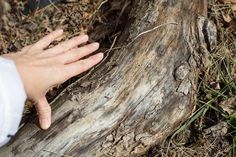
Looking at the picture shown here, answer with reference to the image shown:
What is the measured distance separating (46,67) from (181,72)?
2.33 ft

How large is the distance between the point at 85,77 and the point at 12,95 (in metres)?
0.45

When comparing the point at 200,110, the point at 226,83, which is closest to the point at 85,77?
the point at 200,110

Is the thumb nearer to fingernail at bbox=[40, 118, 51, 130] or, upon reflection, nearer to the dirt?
fingernail at bbox=[40, 118, 51, 130]

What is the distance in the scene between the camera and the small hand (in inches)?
91.5

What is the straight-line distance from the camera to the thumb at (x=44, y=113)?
2328 millimetres

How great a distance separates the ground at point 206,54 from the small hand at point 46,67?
0.20 metres

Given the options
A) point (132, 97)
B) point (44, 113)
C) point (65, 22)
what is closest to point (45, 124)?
point (44, 113)

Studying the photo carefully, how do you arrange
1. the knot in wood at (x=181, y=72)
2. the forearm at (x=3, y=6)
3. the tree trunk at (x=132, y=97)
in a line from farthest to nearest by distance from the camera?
the forearm at (x=3, y=6) < the knot in wood at (x=181, y=72) < the tree trunk at (x=132, y=97)

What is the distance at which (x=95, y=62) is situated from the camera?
247 centimetres

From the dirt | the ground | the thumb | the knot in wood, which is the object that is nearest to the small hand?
the thumb

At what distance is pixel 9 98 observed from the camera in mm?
2180

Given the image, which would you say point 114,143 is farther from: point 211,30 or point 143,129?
point 211,30

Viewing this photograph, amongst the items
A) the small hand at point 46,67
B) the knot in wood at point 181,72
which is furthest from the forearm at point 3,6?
the knot in wood at point 181,72

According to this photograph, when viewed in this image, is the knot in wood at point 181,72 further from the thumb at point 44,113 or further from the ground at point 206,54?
the thumb at point 44,113
